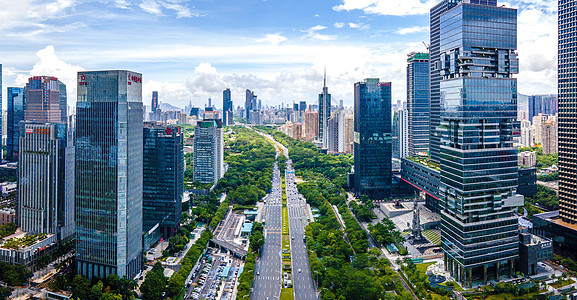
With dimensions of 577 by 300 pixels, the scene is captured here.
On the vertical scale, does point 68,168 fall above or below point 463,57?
below

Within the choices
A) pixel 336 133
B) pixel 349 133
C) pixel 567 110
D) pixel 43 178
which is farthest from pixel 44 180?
pixel 349 133

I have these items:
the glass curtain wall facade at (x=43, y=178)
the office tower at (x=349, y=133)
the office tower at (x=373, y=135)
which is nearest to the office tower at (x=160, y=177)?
the glass curtain wall facade at (x=43, y=178)

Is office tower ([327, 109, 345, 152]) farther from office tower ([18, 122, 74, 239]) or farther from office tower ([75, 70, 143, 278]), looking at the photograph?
office tower ([75, 70, 143, 278])

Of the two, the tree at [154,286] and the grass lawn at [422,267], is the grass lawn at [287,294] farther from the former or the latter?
the grass lawn at [422,267]

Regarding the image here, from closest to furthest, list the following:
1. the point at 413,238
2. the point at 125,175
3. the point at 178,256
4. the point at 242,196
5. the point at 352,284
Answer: the point at 352,284
the point at 125,175
the point at 178,256
the point at 413,238
the point at 242,196

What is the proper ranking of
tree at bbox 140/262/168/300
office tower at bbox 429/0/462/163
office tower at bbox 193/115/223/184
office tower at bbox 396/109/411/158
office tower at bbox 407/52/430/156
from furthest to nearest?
office tower at bbox 396/109/411/158 < office tower at bbox 407/52/430/156 < office tower at bbox 193/115/223/184 < office tower at bbox 429/0/462/163 < tree at bbox 140/262/168/300

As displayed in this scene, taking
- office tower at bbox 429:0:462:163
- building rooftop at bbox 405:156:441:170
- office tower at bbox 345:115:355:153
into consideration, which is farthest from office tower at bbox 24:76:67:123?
office tower at bbox 345:115:355:153

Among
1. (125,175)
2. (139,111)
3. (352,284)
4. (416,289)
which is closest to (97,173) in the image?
(125,175)

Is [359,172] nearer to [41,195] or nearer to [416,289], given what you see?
[416,289]
